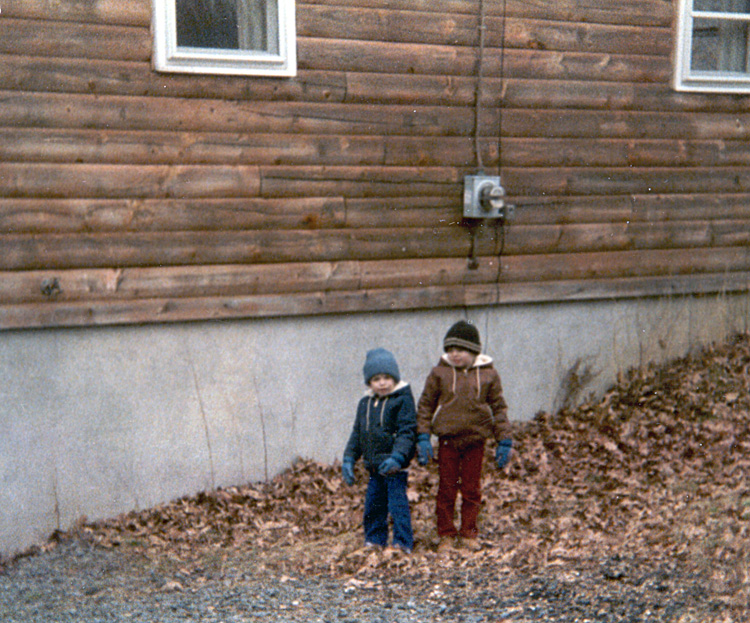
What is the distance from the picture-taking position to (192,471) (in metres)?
7.21

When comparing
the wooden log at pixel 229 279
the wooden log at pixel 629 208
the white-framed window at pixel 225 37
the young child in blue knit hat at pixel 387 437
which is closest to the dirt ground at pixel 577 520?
the young child in blue knit hat at pixel 387 437

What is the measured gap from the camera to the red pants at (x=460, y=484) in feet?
20.3

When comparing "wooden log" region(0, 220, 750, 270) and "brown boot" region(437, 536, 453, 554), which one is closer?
"brown boot" region(437, 536, 453, 554)

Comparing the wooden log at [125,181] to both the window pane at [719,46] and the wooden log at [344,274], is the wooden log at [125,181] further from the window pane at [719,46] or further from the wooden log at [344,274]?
the window pane at [719,46]

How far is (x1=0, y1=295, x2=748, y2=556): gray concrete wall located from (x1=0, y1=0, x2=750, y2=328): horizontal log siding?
0.22 meters

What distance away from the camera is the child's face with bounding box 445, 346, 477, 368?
19.9ft

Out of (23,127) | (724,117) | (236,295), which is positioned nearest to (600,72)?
(724,117)

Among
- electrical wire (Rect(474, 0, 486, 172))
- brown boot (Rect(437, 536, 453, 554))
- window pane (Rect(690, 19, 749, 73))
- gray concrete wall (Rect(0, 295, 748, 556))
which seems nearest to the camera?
brown boot (Rect(437, 536, 453, 554))

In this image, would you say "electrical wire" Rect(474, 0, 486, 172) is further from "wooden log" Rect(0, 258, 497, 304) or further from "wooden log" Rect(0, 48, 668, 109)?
"wooden log" Rect(0, 258, 497, 304)

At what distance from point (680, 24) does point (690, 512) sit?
15.1 ft

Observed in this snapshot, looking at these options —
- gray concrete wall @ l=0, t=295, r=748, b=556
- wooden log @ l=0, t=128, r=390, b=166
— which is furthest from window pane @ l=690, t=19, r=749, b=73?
wooden log @ l=0, t=128, r=390, b=166

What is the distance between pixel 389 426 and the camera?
6008 millimetres

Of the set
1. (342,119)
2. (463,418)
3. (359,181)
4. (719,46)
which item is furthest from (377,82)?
(719,46)

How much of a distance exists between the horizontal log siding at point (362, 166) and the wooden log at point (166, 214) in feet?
0.05
